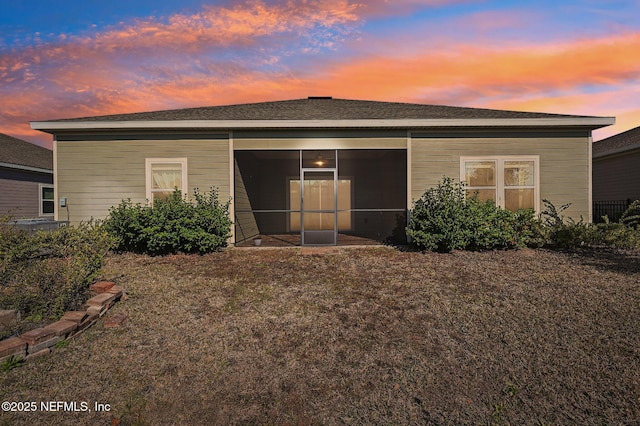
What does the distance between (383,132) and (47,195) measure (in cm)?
1533

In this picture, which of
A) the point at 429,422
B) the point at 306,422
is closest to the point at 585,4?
the point at 429,422

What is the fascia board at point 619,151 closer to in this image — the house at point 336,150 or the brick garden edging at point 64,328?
the house at point 336,150

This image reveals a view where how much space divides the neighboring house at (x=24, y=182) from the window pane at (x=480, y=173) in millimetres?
15317

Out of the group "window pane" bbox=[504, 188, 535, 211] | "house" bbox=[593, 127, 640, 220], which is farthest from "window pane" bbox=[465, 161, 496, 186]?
"house" bbox=[593, 127, 640, 220]

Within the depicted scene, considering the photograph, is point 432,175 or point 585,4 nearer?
point 585,4

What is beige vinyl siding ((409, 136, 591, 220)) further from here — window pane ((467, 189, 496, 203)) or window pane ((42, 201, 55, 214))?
window pane ((42, 201, 55, 214))

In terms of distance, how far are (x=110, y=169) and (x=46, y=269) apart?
5.44 m

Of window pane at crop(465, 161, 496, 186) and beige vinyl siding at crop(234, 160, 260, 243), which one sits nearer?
window pane at crop(465, 161, 496, 186)

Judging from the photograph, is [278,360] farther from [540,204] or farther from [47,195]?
[47,195]

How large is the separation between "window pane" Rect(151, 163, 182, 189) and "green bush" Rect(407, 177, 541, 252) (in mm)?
6211

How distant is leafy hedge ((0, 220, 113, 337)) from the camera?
4.20 meters

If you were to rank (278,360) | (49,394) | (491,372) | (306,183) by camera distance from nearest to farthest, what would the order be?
(49,394) → (491,372) → (278,360) → (306,183)

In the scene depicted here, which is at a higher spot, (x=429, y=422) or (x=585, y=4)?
(x=585, y=4)

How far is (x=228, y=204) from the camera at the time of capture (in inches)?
361
